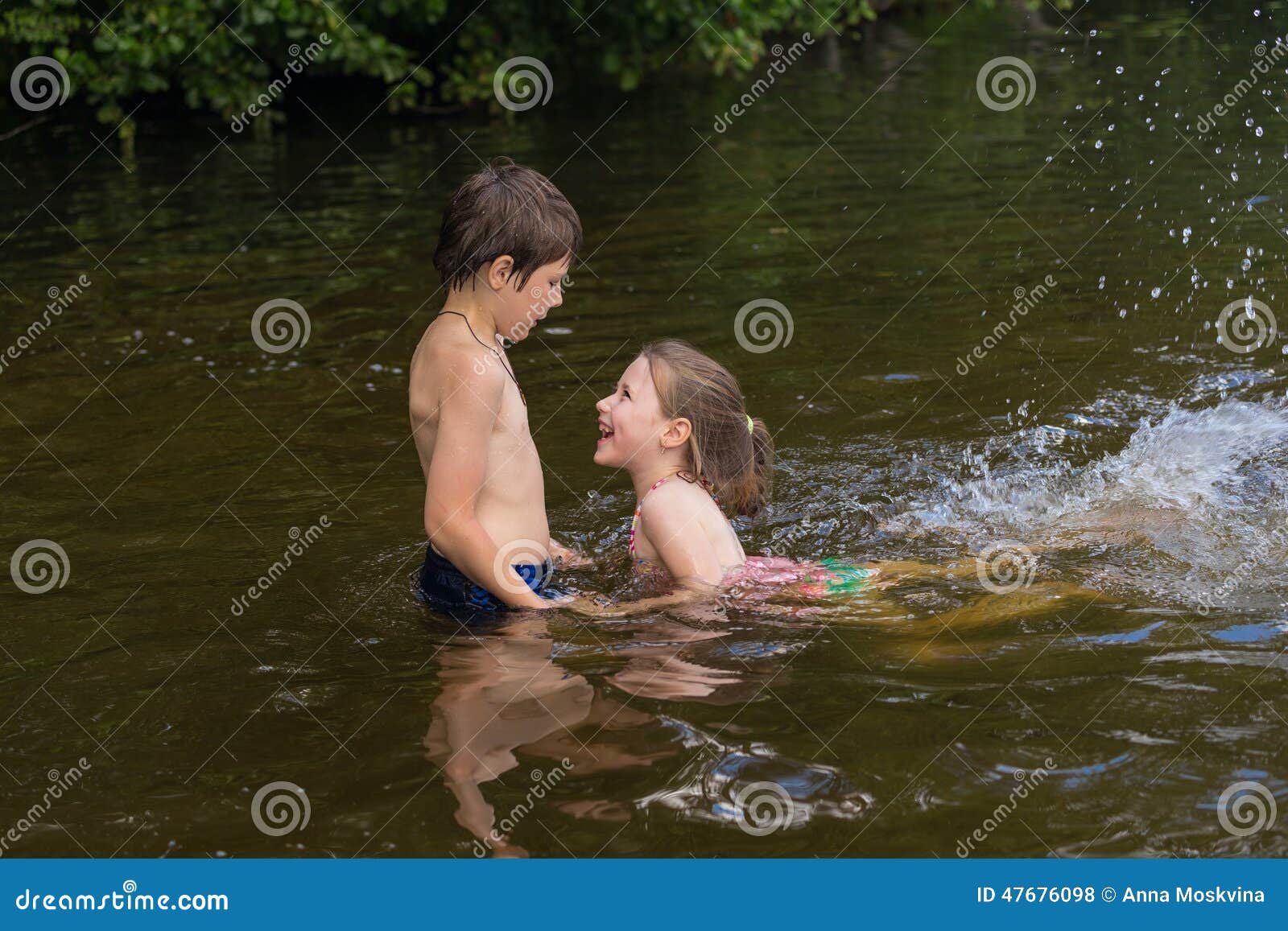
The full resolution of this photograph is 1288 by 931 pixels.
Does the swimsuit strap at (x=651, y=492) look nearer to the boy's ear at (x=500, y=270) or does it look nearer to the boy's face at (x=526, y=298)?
the boy's face at (x=526, y=298)

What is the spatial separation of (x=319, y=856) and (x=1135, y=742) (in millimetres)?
2041

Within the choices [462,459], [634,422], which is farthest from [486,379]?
[634,422]

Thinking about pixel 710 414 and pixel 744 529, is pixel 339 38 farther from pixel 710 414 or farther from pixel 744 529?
pixel 710 414

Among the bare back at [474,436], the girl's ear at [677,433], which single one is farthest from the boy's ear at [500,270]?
the girl's ear at [677,433]

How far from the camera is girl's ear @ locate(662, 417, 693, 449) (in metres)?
4.88

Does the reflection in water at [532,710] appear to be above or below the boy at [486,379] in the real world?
below

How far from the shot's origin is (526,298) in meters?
4.48

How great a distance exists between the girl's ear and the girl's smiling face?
25 mm

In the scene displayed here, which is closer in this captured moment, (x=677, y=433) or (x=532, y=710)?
(x=532, y=710)

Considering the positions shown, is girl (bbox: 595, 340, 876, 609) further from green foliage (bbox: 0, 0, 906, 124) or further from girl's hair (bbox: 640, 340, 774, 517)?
green foliage (bbox: 0, 0, 906, 124)

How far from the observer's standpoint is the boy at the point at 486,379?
431cm

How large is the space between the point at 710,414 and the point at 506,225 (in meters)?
1.01

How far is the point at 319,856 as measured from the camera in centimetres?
337

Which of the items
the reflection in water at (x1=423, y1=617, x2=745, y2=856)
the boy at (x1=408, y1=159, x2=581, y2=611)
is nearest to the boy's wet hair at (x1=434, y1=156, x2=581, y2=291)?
the boy at (x1=408, y1=159, x2=581, y2=611)
